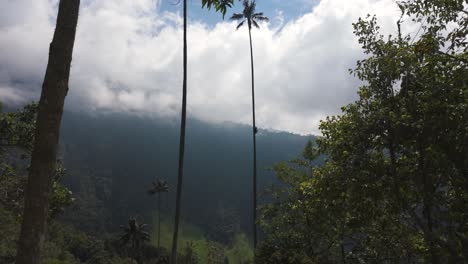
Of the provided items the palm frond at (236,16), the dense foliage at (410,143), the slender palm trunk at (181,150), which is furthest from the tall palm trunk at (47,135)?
the palm frond at (236,16)

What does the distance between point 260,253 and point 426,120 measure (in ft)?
43.4

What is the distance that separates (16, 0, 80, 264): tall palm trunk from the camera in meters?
4.47

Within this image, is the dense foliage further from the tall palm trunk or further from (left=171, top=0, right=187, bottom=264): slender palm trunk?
(left=171, top=0, right=187, bottom=264): slender palm trunk

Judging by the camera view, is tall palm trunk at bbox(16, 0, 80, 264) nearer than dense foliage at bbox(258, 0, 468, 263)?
Yes

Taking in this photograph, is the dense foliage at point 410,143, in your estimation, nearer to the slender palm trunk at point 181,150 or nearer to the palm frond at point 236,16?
the slender palm trunk at point 181,150

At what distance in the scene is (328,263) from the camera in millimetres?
20703

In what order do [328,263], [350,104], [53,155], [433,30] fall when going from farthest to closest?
[328,263] → [350,104] → [433,30] → [53,155]

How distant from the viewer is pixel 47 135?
4.75 metres

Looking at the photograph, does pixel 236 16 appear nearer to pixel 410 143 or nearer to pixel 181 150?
pixel 181 150

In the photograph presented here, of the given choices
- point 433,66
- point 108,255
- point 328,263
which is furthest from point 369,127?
point 108,255

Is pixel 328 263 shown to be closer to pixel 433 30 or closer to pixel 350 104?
pixel 350 104

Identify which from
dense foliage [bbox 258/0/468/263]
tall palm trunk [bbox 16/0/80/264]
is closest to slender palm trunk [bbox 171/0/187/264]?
dense foliage [bbox 258/0/468/263]

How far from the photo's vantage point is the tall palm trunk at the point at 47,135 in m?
4.47

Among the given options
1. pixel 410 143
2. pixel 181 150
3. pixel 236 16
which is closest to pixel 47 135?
pixel 410 143
